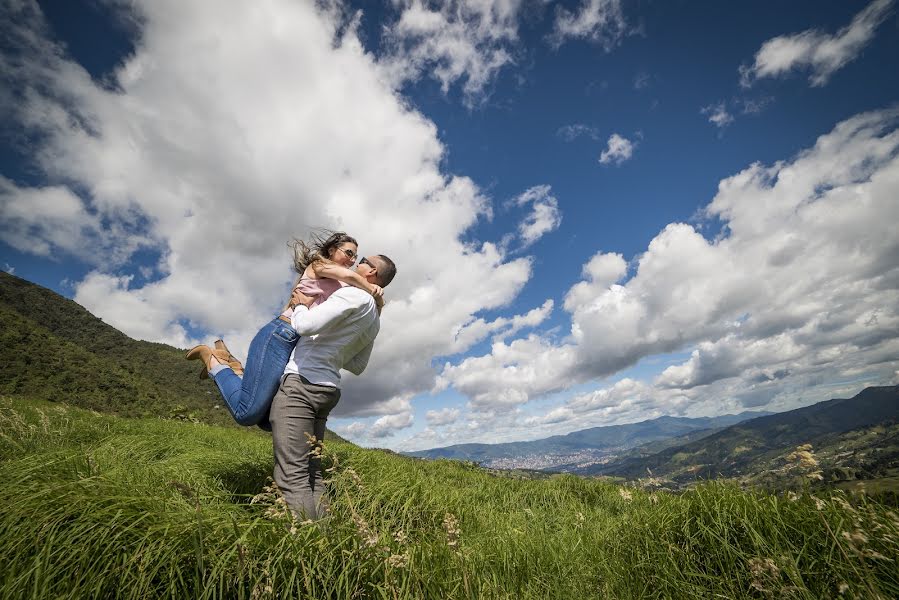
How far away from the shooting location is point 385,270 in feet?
17.1

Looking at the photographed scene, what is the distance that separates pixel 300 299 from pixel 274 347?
2.08 ft

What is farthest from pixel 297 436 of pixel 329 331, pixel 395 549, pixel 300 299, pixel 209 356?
pixel 209 356

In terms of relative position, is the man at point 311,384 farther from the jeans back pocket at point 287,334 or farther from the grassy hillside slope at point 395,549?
the grassy hillside slope at point 395,549

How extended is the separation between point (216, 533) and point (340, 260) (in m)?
3.31

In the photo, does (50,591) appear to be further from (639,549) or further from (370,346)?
(639,549)

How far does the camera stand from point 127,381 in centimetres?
5706

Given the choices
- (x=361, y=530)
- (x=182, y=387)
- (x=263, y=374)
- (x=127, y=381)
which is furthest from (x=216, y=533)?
(x=182, y=387)

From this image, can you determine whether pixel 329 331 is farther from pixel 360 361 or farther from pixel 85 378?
pixel 85 378

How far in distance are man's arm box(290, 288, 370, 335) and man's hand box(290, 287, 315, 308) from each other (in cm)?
43

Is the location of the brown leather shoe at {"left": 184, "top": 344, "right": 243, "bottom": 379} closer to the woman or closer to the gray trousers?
the woman

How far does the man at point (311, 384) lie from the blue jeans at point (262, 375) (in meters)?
0.11

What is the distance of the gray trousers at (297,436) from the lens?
367 centimetres

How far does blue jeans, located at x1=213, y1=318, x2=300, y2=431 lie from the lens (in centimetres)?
402

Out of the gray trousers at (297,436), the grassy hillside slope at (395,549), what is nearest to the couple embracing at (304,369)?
the gray trousers at (297,436)
